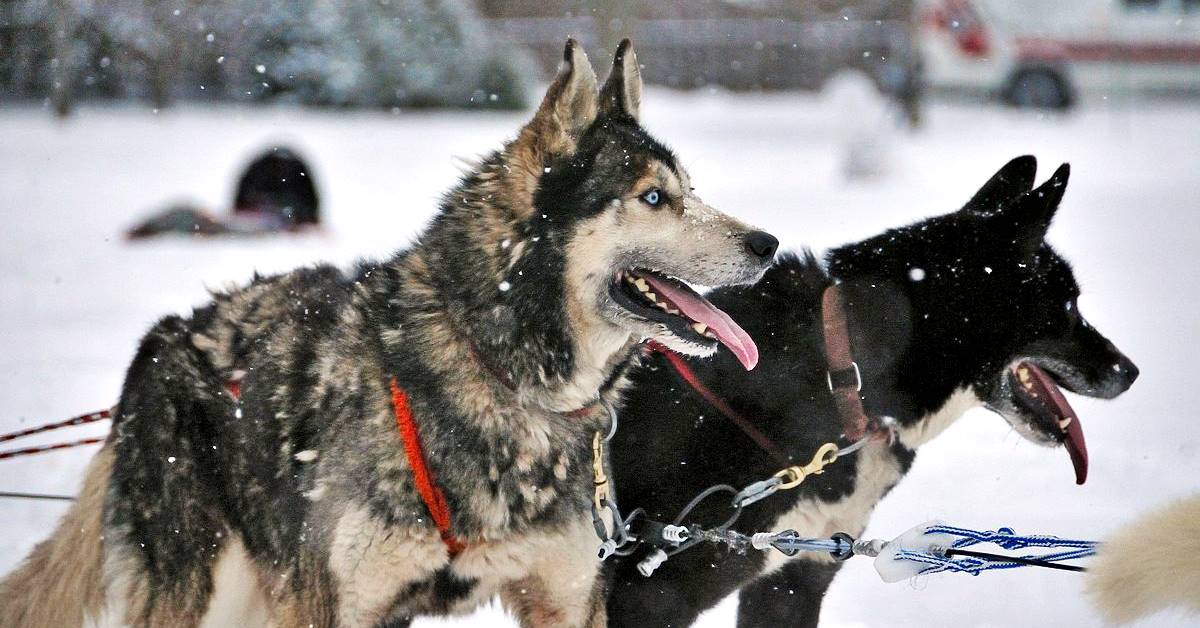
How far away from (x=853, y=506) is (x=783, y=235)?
7569 mm

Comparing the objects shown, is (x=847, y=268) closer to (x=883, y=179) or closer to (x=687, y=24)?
(x=883, y=179)

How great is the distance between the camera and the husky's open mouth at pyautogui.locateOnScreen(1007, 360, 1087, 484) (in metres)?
3.25

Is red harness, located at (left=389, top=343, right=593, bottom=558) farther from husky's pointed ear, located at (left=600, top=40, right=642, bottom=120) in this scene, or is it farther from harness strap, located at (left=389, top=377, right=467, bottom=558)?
husky's pointed ear, located at (left=600, top=40, right=642, bottom=120)

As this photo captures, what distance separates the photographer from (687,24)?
65.9 ft

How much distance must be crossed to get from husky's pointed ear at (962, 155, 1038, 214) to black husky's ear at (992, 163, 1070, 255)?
234mm

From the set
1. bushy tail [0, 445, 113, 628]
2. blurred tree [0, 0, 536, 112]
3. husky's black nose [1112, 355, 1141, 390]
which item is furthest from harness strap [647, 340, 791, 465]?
blurred tree [0, 0, 536, 112]

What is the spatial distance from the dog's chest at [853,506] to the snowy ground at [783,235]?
2.13ft

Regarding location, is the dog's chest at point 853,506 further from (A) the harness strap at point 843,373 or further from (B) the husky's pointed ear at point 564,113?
(B) the husky's pointed ear at point 564,113

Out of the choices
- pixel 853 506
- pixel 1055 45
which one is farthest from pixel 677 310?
pixel 1055 45

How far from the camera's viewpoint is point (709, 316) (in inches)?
108

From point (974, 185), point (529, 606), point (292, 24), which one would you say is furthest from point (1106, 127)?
point (529, 606)

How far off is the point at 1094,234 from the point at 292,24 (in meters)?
9.73

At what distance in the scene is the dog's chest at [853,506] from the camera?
10.2ft

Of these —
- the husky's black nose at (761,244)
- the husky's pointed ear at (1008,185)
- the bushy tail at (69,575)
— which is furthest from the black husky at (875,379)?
the bushy tail at (69,575)
